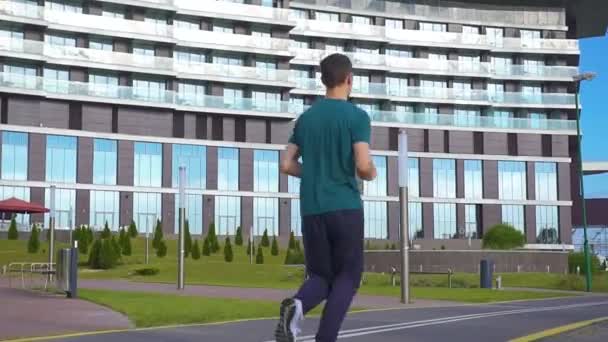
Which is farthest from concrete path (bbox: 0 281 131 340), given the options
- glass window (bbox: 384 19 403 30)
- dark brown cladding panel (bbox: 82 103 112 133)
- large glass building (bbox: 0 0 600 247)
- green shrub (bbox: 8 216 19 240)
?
glass window (bbox: 384 19 403 30)

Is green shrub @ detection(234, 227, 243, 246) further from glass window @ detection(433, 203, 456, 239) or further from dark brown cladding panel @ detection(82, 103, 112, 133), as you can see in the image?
glass window @ detection(433, 203, 456, 239)

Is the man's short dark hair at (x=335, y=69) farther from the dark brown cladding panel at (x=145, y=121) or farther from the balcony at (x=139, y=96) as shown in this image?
the dark brown cladding panel at (x=145, y=121)

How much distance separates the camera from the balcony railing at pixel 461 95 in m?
75.2

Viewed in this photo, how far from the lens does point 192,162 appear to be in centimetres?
6762

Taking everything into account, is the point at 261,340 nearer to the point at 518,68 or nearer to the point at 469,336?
the point at 469,336

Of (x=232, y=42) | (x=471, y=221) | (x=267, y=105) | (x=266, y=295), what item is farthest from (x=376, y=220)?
(x=266, y=295)

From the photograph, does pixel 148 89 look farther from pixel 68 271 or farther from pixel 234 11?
pixel 68 271

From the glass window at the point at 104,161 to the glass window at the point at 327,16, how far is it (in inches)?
879

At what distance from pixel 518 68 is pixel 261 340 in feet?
242

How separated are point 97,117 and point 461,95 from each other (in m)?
32.4

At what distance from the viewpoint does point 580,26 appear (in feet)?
284

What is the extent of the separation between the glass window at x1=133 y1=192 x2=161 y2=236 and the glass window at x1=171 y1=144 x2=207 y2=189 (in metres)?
2.38

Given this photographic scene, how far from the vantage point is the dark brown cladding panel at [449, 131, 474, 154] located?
77.2 metres

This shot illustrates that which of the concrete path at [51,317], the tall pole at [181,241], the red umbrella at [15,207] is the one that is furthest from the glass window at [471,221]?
the concrete path at [51,317]
